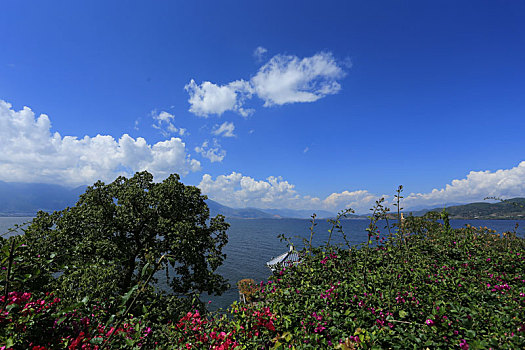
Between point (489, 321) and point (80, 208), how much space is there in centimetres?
1574

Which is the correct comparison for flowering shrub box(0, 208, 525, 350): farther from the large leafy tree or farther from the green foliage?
the large leafy tree

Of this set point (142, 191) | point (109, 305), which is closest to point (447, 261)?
point (109, 305)

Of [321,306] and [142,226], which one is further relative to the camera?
[142,226]

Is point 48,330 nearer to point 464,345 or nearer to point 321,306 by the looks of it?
point 321,306

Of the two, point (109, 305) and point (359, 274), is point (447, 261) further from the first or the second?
point (109, 305)

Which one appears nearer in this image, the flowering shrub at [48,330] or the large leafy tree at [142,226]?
the flowering shrub at [48,330]

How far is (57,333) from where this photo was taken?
8.06 ft

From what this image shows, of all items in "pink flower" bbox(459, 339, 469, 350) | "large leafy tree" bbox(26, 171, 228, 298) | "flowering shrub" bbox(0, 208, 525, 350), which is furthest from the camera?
"large leafy tree" bbox(26, 171, 228, 298)

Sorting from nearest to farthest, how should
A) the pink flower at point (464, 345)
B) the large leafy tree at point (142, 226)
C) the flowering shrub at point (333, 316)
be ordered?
the pink flower at point (464, 345), the flowering shrub at point (333, 316), the large leafy tree at point (142, 226)

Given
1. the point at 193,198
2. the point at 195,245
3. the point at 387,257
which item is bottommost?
the point at 195,245

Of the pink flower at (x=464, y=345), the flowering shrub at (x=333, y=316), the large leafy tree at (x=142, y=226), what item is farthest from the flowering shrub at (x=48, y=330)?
the large leafy tree at (x=142, y=226)

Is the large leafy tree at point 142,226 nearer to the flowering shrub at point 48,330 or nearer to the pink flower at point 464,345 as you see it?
the flowering shrub at point 48,330

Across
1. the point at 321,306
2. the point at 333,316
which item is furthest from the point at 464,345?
the point at 321,306

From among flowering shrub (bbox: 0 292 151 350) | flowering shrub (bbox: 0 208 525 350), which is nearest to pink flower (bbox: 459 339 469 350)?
flowering shrub (bbox: 0 208 525 350)
